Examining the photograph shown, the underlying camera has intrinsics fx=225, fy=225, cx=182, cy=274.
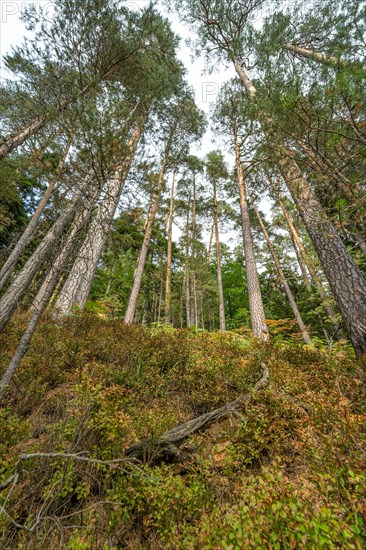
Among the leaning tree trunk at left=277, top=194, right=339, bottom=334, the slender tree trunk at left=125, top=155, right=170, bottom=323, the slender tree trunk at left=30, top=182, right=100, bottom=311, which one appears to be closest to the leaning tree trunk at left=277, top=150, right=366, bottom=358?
the slender tree trunk at left=30, top=182, right=100, bottom=311

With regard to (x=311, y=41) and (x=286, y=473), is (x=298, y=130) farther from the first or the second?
(x=311, y=41)

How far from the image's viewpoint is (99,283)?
48.9 ft

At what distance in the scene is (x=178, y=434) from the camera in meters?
2.78

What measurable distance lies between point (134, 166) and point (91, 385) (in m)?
3.61

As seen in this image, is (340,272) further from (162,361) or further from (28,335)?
(28,335)

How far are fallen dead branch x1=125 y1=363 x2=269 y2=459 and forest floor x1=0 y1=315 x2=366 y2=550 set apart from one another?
52 mm

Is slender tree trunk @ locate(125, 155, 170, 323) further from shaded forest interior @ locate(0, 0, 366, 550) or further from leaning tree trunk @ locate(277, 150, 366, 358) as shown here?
leaning tree trunk @ locate(277, 150, 366, 358)

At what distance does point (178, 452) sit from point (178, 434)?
214 millimetres

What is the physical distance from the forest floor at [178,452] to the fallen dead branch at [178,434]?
52mm

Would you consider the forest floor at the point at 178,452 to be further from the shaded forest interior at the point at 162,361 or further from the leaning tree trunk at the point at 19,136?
the leaning tree trunk at the point at 19,136

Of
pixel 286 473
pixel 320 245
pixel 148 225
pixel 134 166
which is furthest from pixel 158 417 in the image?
pixel 148 225

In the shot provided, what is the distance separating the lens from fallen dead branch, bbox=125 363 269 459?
8.32ft

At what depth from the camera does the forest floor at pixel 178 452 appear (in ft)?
4.75

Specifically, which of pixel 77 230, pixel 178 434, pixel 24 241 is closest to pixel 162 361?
pixel 178 434
